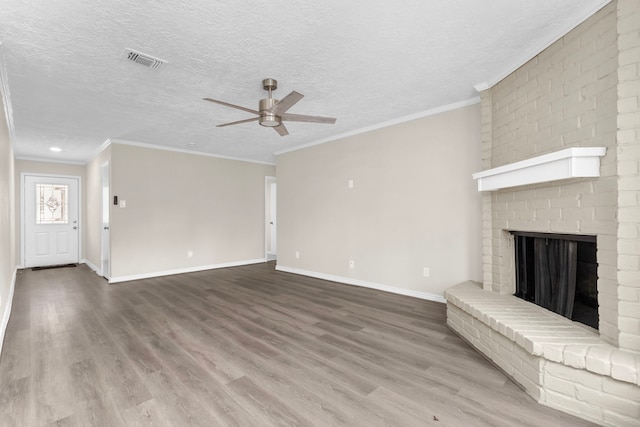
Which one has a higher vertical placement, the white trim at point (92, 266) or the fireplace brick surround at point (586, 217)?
the fireplace brick surround at point (586, 217)

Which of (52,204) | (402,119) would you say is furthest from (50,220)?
(402,119)

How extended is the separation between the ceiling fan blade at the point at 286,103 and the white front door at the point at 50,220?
7.01m

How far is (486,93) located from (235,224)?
206 inches

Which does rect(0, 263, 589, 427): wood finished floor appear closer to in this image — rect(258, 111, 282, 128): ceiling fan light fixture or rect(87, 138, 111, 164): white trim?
rect(258, 111, 282, 128): ceiling fan light fixture

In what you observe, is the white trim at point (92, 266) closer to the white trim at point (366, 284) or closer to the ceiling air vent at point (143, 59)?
the white trim at point (366, 284)

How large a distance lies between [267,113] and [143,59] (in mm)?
1083

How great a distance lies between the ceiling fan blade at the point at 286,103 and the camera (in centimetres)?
230

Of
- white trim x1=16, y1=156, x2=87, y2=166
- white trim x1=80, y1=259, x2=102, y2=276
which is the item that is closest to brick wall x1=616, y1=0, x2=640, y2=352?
white trim x1=80, y1=259, x2=102, y2=276

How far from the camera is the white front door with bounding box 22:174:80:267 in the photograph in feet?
21.0

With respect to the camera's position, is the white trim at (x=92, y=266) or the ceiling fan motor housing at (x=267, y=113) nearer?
the ceiling fan motor housing at (x=267, y=113)

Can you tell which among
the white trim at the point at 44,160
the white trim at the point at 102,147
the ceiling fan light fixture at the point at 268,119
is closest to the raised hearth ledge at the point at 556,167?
the ceiling fan light fixture at the point at 268,119

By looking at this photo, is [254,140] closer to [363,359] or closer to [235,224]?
[235,224]

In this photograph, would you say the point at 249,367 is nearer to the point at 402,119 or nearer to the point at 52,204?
the point at 402,119

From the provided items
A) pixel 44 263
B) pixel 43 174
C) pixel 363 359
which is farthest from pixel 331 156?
pixel 44 263
